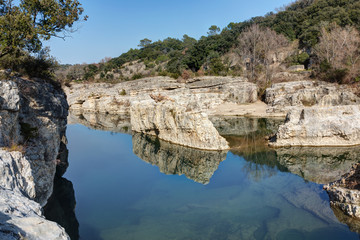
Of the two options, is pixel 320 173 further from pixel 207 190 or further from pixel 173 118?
pixel 173 118

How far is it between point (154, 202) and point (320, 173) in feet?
32.0

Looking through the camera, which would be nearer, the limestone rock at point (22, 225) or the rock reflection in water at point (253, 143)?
the limestone rock at point (22, 225)

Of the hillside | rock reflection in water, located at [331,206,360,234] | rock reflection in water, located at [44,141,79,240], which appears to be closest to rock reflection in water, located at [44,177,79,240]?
rock reflection in water, located at [44,141,79,240]

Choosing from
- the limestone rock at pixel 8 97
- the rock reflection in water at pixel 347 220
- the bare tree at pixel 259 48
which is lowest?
the rock reflection in water at pixel 347 220

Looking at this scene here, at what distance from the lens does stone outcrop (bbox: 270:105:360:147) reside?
19.0m

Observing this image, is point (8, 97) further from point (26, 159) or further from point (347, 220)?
point (347, 220)

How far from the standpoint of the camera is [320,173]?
1471 centimetres

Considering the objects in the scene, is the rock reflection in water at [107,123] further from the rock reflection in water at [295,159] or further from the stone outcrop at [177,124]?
the rock reflection in water at [295,159]

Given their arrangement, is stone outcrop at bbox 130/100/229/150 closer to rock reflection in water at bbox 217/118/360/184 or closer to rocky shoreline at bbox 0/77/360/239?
rocky shoreline at bbox 0/77/360/239

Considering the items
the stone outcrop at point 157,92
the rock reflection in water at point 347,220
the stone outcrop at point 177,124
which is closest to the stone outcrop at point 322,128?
the stone outcrop at point 177,124

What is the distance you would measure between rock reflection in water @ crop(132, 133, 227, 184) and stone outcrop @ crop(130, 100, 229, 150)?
2.14 feet

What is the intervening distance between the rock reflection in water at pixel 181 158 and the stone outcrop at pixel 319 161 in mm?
4536

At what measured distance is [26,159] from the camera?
795 centimetres

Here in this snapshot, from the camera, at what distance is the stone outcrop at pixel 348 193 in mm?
9742
